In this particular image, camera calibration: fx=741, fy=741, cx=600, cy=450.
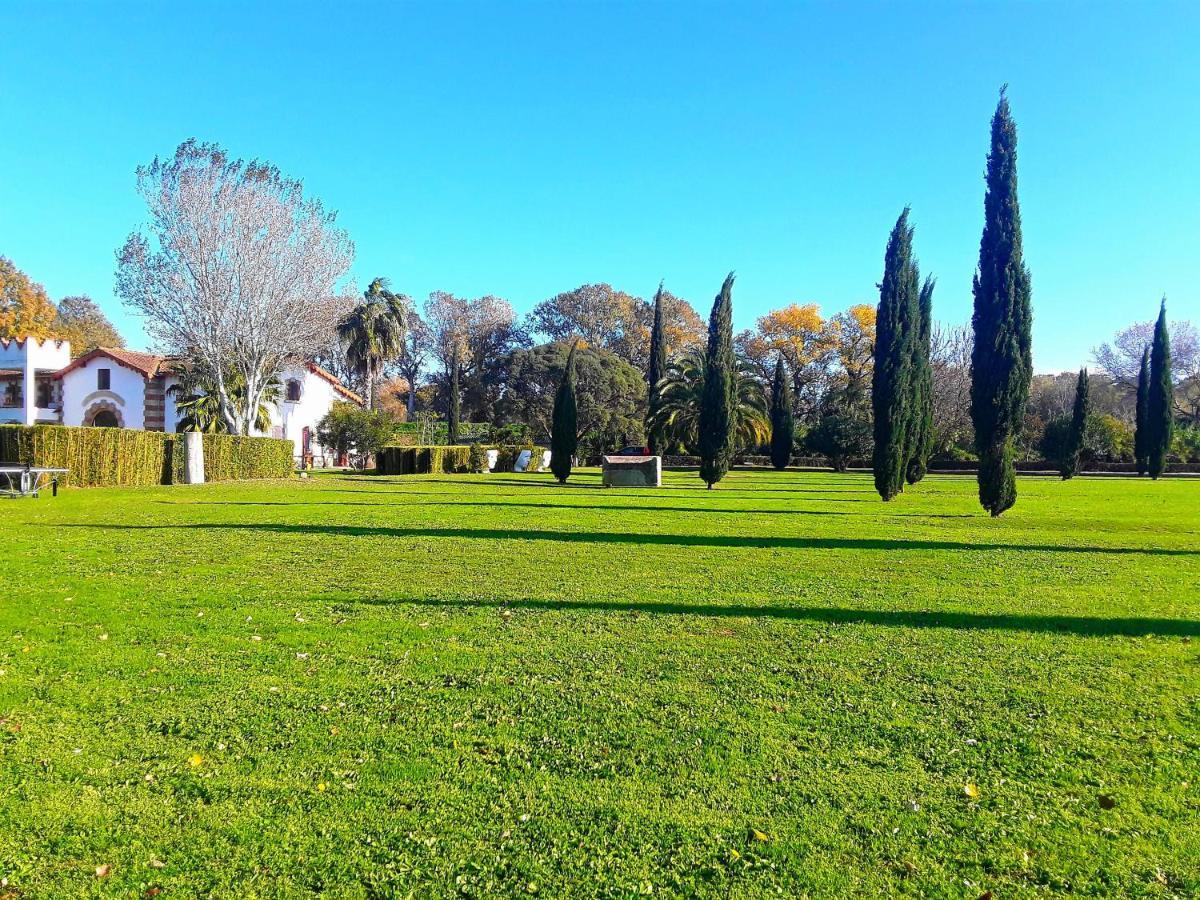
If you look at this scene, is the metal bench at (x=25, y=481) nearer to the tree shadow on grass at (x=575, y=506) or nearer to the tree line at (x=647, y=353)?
the tree shadow on grass at (x=575, y=506)

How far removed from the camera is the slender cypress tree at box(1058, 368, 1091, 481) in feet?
115

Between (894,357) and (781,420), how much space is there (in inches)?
914

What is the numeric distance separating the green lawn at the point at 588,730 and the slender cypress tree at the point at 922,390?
44.2ft

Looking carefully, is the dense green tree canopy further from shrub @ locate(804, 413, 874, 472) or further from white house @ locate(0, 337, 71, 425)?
white house @ locate(0, 337, 71, 425)

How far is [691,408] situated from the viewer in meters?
38.5

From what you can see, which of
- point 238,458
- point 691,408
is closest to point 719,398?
point 691,408

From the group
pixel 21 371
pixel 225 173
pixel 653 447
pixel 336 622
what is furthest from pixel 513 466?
pixel 336 622

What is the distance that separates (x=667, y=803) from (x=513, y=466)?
36578 mm

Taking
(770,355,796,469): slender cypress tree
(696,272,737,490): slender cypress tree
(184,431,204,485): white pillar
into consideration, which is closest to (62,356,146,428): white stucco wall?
(184,431,204,485): white pillar

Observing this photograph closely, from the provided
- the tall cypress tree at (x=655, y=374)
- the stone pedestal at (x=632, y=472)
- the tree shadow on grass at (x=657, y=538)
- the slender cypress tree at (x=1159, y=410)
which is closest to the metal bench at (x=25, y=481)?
the tree shadow on grass at (x=657, y=538)

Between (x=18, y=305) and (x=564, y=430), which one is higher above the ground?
(x=18, y=305)

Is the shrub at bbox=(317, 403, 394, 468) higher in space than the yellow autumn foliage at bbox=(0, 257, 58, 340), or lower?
lower

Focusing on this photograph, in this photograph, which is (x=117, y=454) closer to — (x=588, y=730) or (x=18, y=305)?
(x=588, y=730)

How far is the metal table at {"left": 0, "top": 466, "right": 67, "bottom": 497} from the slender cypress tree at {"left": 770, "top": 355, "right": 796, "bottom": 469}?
33210 millimetres
